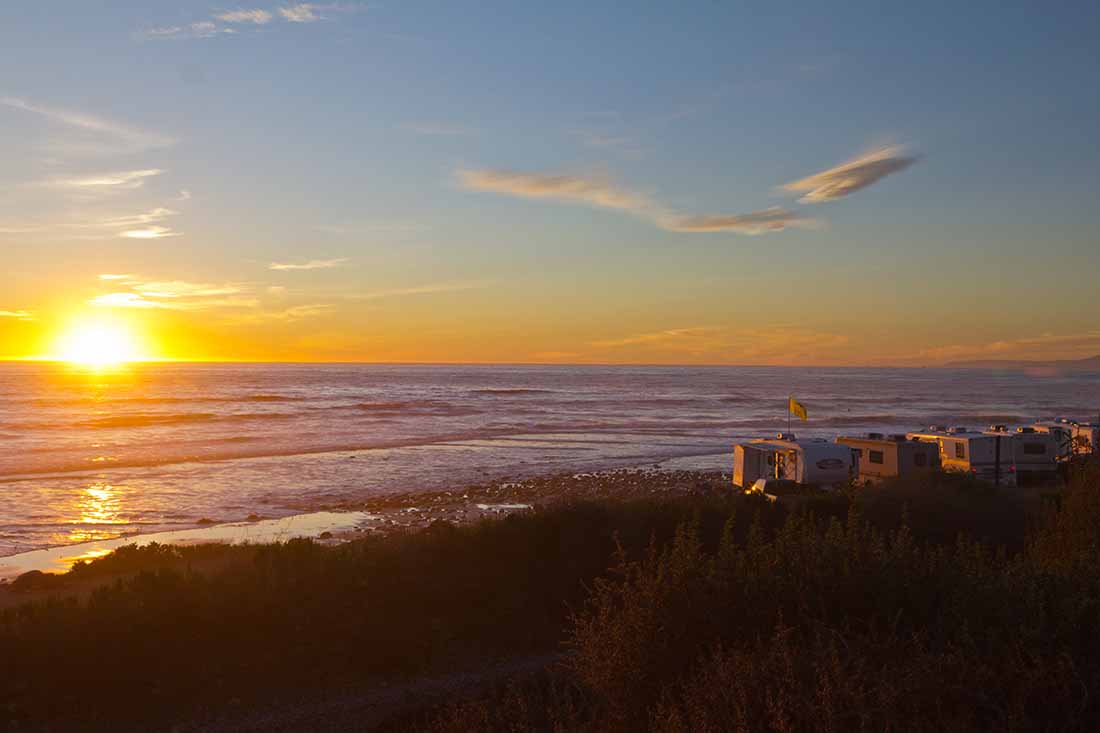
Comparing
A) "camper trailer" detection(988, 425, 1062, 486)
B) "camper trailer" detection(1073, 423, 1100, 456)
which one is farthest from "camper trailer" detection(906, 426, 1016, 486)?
"camper trailer" detection(1073, 423, 1100, 456)

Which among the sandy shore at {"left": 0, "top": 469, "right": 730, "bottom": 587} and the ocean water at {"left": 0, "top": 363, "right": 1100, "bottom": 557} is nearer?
the sandy shore at {"left": 0, "top": 469, "right": 730, "bottom": 587}

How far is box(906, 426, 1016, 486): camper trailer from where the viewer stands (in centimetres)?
2664

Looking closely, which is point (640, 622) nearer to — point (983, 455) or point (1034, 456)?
point (983, 455)

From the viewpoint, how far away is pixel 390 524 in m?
24.9

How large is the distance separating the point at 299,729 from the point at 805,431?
165 ft

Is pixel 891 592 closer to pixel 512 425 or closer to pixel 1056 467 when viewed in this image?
pixel 1056 467

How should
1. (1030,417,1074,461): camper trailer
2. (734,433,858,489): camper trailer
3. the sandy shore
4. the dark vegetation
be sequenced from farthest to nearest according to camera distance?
(1030,417,1074,461): camper trailer → (734,433,858,489): camper trailer → the sandy shore → the dark vegetation

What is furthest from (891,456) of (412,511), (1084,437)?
(412,511)

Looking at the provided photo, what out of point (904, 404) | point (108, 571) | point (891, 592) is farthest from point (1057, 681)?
point (904, 404)

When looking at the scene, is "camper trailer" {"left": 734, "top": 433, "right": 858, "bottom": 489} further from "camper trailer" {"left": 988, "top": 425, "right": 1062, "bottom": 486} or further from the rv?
the rv

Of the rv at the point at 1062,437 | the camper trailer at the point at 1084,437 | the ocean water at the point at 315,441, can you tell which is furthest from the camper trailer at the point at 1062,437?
the ocean water at the point at 315,441

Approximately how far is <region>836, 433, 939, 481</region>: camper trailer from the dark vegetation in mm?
5018

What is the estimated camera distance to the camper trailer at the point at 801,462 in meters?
26.1

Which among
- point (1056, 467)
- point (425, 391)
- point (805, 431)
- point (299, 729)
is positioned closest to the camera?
point (299, 729)
